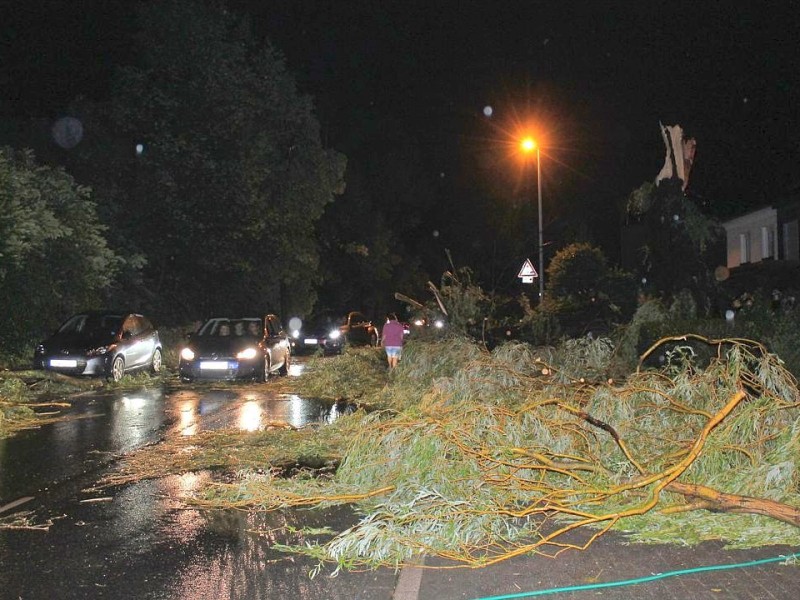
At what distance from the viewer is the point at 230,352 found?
65.6 feet

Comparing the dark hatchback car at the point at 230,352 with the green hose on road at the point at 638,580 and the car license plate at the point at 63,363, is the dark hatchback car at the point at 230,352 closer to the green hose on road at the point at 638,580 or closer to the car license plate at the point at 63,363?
the car license plate at the point at 63,363

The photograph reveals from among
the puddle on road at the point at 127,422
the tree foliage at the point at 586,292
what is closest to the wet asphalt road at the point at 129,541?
the puddle on road at the point at 127,422

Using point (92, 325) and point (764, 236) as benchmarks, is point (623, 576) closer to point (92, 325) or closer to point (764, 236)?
point (92, 325)

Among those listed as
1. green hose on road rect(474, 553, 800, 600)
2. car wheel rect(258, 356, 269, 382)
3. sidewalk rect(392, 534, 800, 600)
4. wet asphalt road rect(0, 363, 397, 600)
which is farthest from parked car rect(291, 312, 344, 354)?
green hose on road rect(474, 553, 800, 600)

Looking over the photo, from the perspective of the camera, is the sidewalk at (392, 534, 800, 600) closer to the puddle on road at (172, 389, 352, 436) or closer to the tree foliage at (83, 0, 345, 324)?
the puddle on road at (172, 389, 352, 436)

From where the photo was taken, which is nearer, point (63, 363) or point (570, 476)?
point (570, 476)

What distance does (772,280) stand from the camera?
25188 mm

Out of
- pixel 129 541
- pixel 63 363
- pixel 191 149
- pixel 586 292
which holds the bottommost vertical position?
pixel 129 541

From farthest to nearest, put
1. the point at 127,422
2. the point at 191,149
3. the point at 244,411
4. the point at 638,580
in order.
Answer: the point at 191,149 → the point at 244,411 → the point at 127,422 → the point at 638,580

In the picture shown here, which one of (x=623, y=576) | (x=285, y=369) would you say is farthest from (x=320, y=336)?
(x=623, y=576)

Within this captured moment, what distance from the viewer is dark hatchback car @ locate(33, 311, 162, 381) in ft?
63.6

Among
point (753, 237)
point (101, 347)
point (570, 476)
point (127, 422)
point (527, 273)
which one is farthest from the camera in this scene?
point (753, 237)

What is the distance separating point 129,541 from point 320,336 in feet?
96.6

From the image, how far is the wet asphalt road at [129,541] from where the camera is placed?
19.3 ft
